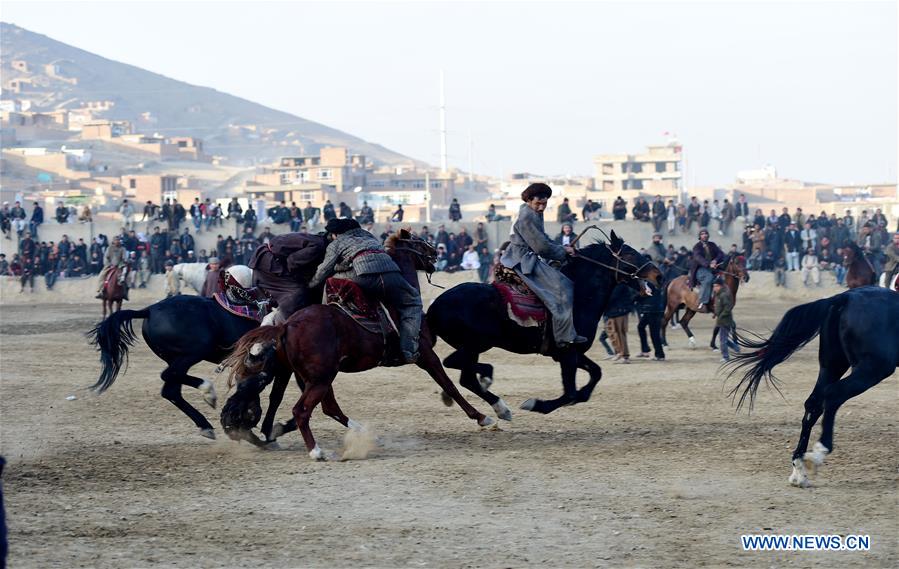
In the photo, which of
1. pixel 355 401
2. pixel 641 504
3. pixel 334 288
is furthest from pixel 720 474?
pixel 355 401

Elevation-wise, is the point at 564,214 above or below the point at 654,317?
above

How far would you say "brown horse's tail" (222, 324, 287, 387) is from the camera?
10.3m

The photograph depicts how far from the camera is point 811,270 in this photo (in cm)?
3303

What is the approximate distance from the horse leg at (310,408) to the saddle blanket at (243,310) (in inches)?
72.7

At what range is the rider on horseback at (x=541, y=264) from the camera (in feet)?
38.1

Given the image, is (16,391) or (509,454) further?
(16,391)

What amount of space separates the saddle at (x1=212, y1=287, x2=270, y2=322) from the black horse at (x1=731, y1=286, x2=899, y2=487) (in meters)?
5.02

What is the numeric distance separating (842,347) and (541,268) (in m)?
3.43

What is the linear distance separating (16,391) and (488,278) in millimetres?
18675

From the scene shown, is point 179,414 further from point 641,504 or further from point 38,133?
point 38,133

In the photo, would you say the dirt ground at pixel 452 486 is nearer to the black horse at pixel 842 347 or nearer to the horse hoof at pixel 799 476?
the horse hoof at pixel 799 476

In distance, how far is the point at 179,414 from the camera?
1333 cm

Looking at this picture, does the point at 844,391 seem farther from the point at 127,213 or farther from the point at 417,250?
the point at 127,213

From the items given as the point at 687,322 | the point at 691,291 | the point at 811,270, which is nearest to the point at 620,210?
the point at 811,270
